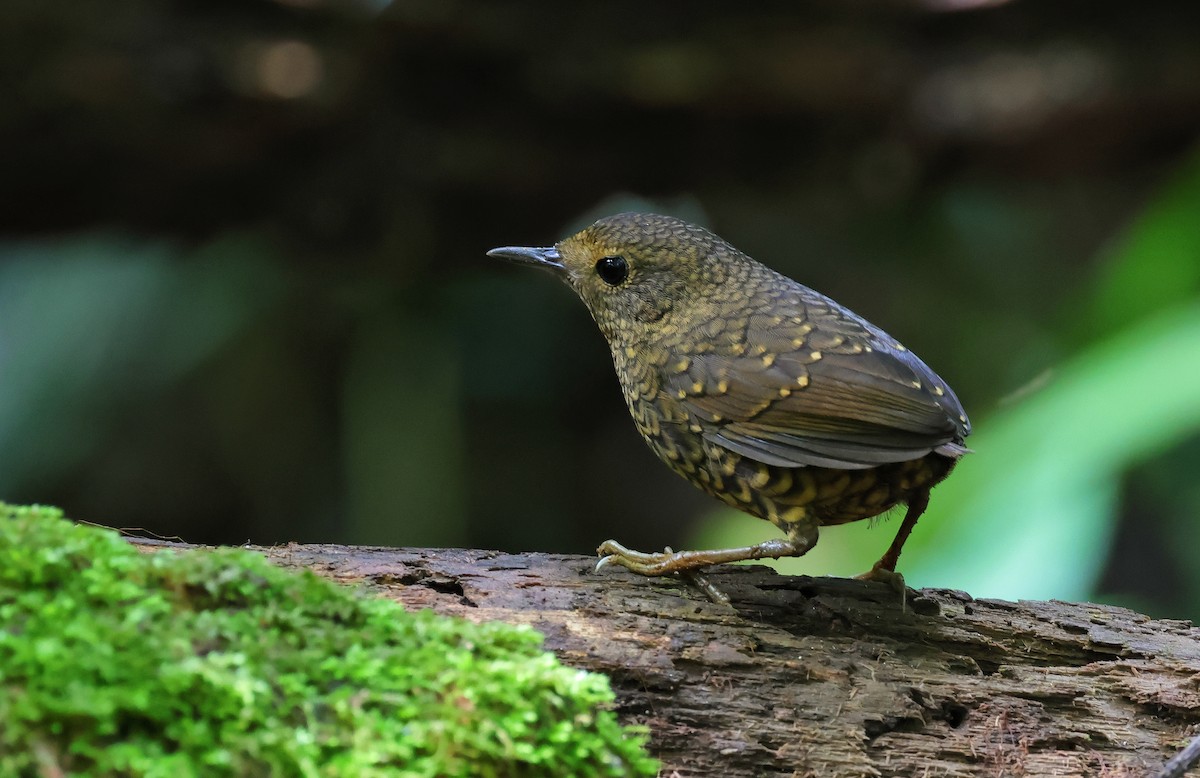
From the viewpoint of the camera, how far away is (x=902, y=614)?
292 centimetres

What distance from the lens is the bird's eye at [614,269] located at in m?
3.33

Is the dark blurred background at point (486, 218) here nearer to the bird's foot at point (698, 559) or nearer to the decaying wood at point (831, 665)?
the decaying wood at point (831, 665)

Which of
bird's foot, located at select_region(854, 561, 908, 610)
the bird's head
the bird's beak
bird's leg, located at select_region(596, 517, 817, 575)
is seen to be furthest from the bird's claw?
the bird's beak

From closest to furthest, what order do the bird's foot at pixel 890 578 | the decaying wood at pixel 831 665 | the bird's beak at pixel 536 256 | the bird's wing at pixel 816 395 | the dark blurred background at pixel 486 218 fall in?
the decaying wood at pixel 831 665
the bird's wing at pixel 816 395
the bird's foot at pixel 890 578
the bird's beak at pixel 536 256
the dark blurred background at pixel 486 218

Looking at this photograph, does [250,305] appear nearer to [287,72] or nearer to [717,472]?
[287,72]

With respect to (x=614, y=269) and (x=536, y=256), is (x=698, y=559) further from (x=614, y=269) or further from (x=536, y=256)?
(x=536, y=256)

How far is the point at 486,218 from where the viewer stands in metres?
6.06

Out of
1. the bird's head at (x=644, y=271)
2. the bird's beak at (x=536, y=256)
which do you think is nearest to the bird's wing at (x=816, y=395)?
the bird's head at (x=644, y=271)

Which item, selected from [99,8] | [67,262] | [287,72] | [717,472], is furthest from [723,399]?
Result: [67,262]

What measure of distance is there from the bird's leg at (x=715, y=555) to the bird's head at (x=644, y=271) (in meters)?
0.69

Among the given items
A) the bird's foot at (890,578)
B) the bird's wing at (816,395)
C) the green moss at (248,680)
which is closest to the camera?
the green moss at (248,680)

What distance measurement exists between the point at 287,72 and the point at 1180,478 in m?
4.79

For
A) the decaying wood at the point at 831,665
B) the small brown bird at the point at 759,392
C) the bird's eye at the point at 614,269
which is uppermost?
the bird's eye at the point at 614,269

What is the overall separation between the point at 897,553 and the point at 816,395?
2.17 ft
